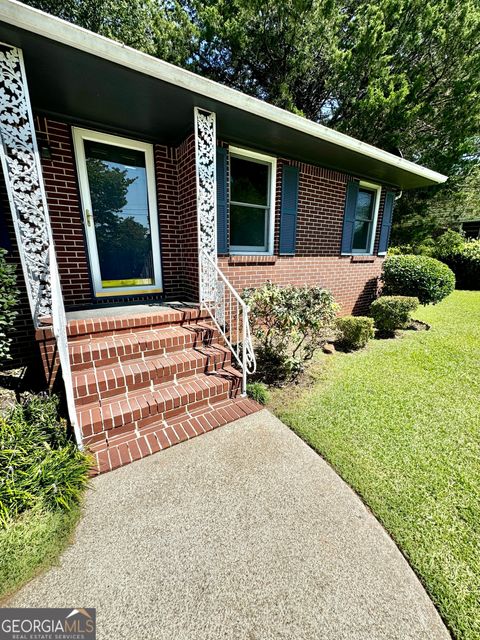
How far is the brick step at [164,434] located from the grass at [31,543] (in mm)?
421

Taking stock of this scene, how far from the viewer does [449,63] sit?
25.2ft

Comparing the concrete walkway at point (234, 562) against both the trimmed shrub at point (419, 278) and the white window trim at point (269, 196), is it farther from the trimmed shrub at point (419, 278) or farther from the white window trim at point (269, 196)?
the trimmed shrub at point (419, 278)

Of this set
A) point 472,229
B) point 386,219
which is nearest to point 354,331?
point 386,219

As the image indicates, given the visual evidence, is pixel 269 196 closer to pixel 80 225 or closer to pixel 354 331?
pixel 354 331

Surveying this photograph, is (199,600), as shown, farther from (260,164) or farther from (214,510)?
(260,164)

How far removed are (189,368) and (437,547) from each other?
7.78 feet

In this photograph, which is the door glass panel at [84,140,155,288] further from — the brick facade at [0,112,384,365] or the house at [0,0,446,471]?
the brick facade at [0,112,384,365]

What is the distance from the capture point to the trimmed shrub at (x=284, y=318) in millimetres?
3426

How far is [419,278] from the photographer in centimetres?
618

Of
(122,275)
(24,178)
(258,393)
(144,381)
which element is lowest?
(258,393)

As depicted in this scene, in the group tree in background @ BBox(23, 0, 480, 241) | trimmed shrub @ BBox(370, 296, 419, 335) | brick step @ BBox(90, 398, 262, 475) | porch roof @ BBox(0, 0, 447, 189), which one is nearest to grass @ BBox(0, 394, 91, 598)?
brick step @ BBox(90, 398, 262, 475)

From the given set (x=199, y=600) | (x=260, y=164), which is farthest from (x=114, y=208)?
(x=199, y=600)

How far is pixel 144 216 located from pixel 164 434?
3036 mm

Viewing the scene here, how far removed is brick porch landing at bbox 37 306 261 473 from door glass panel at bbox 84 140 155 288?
2.74 feet
